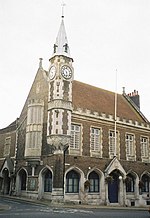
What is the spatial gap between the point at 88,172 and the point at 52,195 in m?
4.35

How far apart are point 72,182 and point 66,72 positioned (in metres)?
10.9

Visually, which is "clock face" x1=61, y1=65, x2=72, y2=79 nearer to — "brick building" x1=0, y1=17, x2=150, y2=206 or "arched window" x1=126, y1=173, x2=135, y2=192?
"brick building" x1=0, y1=17, x2=150, y2=206

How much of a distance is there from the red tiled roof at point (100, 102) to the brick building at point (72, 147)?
17 cm

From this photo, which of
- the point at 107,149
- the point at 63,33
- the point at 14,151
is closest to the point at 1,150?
the point at 14,151

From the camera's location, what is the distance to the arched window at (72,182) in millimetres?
25839

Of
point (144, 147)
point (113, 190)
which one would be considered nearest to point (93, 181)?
point (113, 190)

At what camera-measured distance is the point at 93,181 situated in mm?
27812

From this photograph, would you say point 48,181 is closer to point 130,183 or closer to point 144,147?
point 130,183

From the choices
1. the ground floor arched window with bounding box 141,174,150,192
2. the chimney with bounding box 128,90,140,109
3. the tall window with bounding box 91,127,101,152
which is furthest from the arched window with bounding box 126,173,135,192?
the chimney with bounding box 128,90,140,109

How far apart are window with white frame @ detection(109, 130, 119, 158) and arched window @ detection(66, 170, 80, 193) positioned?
4.93 m

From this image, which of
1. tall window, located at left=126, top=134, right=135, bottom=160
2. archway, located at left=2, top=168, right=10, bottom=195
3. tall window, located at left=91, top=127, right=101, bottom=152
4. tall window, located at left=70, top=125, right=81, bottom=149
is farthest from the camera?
archway, located at left=2, top=168, right=10, bottom=195

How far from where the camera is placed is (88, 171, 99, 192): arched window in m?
27.5

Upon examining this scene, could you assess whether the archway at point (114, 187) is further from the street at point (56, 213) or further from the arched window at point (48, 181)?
the street at point (56, 213)

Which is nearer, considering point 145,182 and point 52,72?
point 52,72
